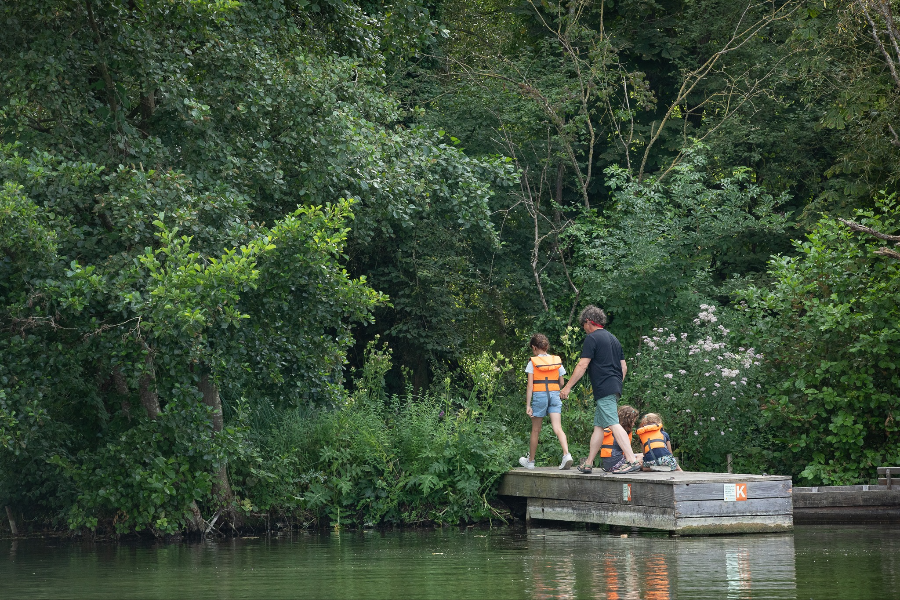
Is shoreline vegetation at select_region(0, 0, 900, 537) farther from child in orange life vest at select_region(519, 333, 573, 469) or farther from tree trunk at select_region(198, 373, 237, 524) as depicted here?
child in orange life vest at select_region(519, 333, 573, 469)

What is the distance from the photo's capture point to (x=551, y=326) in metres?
20.7

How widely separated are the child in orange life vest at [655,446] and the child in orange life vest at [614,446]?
9.8 inches

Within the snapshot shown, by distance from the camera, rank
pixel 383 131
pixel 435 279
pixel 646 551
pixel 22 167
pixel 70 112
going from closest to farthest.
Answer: pixel 646 551, pixel 22 167, pixel 70 112, pixel 383 131, pixel 435 279

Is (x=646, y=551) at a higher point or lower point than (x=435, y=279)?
lower

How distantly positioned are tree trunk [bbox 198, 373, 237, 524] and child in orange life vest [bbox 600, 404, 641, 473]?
4602mm

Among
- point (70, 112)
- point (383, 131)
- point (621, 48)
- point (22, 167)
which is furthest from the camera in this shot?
point (621, 48)

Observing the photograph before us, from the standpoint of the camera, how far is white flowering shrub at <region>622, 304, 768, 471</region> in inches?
607

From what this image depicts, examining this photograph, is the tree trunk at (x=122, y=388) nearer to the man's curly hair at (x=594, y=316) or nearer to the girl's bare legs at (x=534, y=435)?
the girl's bare legs at (x=534, y=435)

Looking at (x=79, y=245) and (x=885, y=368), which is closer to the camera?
(x=79, y=245)

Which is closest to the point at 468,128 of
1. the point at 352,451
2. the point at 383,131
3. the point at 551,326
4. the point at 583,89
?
the point at 583,89

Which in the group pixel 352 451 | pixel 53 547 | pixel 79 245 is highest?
pixel 79 245

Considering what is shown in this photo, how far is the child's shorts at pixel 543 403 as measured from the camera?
14.4 m

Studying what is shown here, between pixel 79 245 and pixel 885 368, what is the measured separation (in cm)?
1016

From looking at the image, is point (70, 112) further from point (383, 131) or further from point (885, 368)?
point (885, 368)
